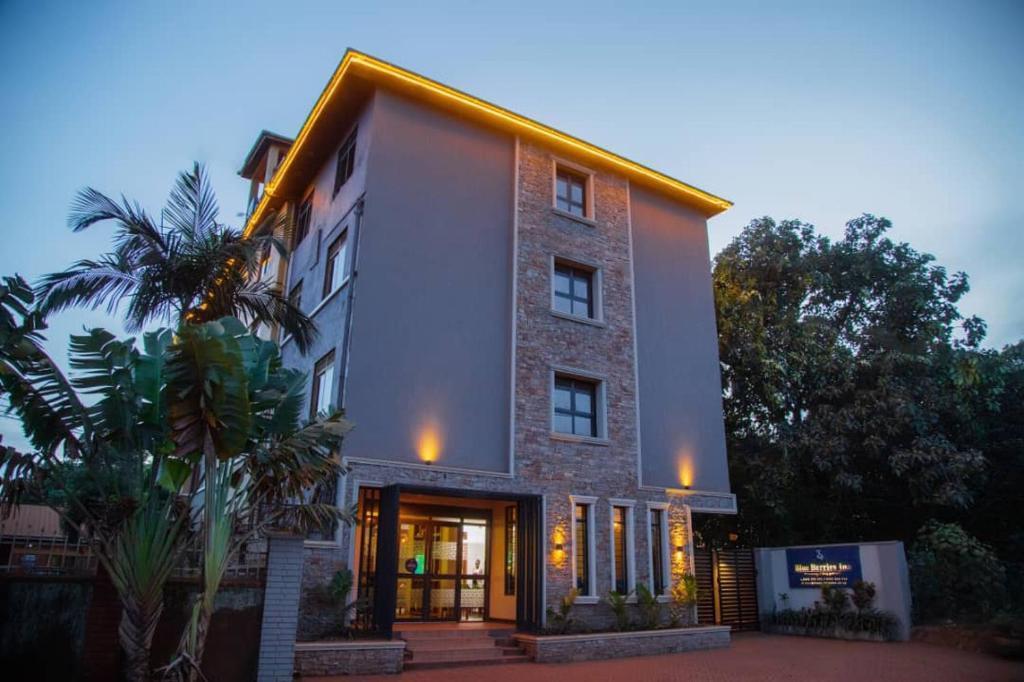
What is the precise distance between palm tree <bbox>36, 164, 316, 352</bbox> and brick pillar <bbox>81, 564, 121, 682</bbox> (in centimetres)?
528

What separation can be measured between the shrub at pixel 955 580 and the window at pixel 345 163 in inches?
675

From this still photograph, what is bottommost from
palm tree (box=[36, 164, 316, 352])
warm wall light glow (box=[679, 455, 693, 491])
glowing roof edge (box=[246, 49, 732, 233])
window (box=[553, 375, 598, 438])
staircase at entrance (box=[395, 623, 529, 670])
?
staircase at entrance (box=[395, 623, 529, 670])

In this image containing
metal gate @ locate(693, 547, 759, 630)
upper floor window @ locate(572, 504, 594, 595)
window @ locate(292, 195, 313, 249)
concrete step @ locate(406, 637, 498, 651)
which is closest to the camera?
concrete step @ locate(406, 637, 498, 651)

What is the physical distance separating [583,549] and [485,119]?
10.5 meters

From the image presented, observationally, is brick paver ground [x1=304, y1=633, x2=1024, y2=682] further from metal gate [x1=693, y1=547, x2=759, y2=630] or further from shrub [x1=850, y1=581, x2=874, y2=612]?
metal gate [x1=693, y1=547, x2=759, y2=630]

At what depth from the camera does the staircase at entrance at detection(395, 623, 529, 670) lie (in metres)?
11.6

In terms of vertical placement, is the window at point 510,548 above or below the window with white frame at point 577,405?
below

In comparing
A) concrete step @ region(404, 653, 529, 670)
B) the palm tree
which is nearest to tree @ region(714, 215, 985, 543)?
concrete step @ region(404, 653, 529, 670)

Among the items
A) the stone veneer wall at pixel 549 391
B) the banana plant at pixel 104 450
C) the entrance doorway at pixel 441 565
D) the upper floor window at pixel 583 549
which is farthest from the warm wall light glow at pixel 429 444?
the banana plant at pixel 104 450

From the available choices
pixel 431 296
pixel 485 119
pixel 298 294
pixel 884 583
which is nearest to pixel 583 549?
pixel 431 296

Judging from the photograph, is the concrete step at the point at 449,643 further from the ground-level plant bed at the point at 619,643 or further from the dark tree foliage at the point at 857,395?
the dark tree foliage at the point at 857,395

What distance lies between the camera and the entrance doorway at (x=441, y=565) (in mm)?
13984

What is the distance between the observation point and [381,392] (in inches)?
522

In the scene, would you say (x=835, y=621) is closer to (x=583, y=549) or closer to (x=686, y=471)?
(x=686, y=471)
